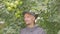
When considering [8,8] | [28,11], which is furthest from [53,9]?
[8,8]

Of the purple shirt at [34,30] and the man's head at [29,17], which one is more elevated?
the man's head at [29,17]

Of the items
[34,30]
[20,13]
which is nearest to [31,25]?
[34,30]

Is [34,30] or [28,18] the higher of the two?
[28,18]

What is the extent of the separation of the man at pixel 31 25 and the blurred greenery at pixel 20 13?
0.23 ft

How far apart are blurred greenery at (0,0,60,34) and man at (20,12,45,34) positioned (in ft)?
0.23

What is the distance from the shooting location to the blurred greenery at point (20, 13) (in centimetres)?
321

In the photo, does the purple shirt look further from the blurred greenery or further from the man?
the blurred greenery

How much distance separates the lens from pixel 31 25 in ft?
10.5

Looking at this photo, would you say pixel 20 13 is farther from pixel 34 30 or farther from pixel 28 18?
pixel 34 30

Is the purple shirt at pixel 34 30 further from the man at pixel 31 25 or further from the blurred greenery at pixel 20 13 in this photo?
the blurred greenery at pixel 20 13

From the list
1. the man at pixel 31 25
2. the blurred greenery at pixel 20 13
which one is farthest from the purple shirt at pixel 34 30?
the blurred greenery at pixel 20 13

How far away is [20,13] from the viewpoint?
326 cm

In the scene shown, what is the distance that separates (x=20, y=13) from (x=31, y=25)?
21cm

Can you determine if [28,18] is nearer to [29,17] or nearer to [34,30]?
[29,17]
